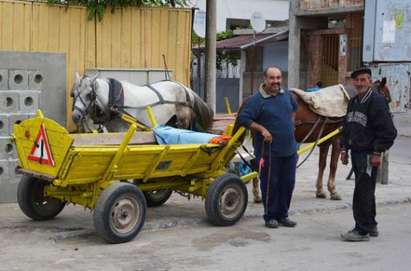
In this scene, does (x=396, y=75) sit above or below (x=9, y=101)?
above

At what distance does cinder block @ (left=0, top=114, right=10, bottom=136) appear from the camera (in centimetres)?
919

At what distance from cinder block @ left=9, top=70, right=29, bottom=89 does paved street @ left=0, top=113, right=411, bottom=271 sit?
1.54 meters

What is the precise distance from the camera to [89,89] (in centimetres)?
922

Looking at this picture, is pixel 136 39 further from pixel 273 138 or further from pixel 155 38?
pixel 273 138

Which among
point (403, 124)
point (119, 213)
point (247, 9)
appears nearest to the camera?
point (119, 213)

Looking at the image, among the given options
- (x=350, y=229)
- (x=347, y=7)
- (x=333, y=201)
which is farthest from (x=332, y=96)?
(x=347, y=7)

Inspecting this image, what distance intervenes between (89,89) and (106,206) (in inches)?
99.2

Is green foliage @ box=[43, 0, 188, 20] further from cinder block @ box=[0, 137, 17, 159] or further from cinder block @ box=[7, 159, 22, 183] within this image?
cinder block @ box=[7, 159, 22, 183]

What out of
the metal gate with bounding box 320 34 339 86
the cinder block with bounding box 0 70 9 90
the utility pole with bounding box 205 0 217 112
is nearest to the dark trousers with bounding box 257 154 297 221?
the cinder block with bounding box 0 70 9 90

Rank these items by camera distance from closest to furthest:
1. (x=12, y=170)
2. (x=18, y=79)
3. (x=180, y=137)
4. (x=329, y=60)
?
(x=180, y=137), (x=12, y=170), (x=18, y=79), (x=329, y=60)

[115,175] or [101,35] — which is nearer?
[115,175]

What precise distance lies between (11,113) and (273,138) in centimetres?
342

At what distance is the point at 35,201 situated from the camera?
820cm

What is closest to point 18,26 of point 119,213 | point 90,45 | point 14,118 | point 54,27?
point 54,27
